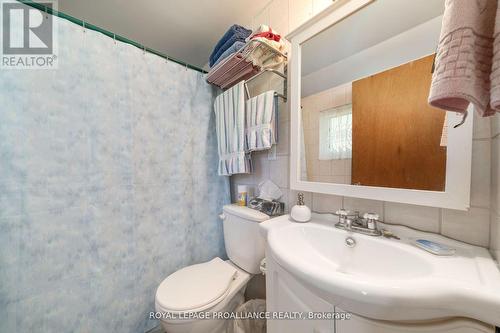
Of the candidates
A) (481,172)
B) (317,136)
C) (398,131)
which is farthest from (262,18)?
(481,172)

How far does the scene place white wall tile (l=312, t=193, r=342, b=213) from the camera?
2.71ft

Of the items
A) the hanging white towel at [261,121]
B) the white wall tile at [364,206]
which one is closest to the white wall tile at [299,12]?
the hanging white towel at [261,121]

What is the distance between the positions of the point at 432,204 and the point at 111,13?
2.07 metres

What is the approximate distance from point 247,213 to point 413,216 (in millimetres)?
720

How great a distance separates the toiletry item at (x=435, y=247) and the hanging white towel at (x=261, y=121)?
702 mm

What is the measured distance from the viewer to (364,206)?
29.1 inches

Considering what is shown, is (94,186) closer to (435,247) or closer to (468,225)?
(435,247)

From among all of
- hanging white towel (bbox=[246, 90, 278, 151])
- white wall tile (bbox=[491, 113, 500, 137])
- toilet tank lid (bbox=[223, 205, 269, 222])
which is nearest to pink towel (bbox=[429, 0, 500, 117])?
white wall tile (bbox=[491, 113, 500, 137])

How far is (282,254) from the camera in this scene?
1.65 ft

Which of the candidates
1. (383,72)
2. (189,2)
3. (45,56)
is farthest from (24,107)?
(383,72)

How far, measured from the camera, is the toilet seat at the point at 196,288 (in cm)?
81

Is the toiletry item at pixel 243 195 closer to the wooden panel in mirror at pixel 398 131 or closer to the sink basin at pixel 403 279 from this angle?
the sink basin at pixel 403 279

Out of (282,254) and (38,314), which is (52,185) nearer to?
(38,314)

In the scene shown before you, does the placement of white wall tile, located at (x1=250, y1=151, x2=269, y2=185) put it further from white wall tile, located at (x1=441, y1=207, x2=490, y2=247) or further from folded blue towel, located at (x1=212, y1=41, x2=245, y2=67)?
white wall tile, located at (x1=441, y1=207, x2=490, y2=247)
